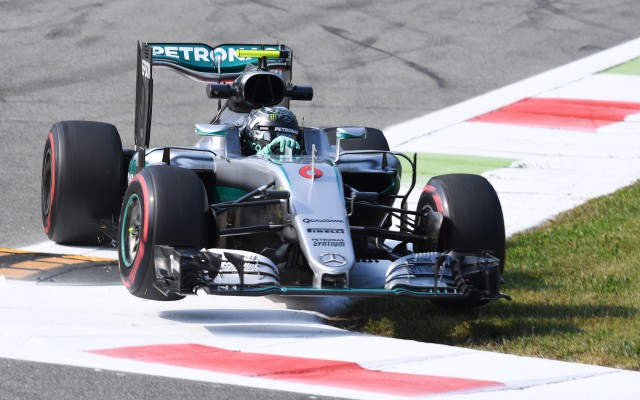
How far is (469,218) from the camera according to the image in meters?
8.34

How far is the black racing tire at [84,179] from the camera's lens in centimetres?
963

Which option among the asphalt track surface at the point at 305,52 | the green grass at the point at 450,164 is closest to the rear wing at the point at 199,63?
the asphalt track surface at the point at 305,52

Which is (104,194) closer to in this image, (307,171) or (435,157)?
(307,171)

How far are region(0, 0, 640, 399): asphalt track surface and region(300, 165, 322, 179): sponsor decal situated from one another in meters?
3.87

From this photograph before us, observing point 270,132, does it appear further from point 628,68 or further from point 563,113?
point 628,68

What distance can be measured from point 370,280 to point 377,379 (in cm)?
228

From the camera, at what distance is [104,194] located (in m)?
9.66

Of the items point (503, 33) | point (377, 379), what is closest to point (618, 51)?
point (503, 33)

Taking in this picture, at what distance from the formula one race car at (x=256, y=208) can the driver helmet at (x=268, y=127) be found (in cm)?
1

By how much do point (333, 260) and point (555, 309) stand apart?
1707 millimetres

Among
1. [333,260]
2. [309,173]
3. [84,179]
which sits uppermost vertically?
[309,173]

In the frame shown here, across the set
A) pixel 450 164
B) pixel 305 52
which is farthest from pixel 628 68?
pixel 450 164

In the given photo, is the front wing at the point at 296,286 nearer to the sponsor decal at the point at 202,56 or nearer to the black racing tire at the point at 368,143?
the black racing tire at the point at 368,143

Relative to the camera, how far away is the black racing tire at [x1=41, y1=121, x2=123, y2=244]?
9.63 metres
